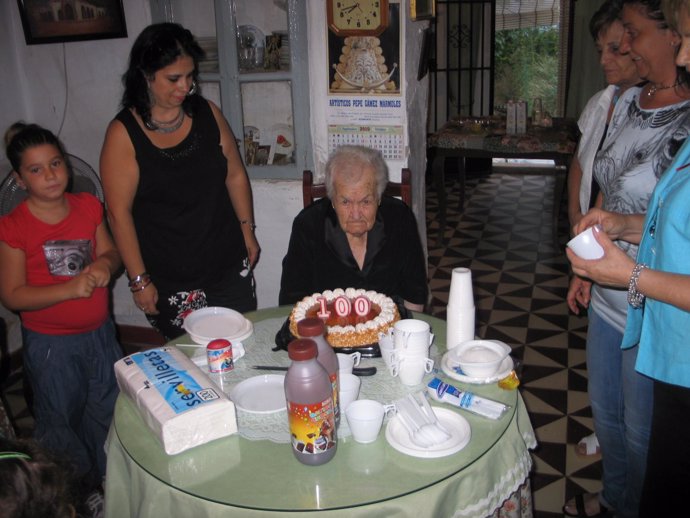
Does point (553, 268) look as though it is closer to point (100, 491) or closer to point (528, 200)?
point (528, 200)

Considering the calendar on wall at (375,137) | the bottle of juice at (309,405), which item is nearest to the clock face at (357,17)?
the calendar on wall at (375,137)

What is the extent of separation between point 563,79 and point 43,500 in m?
7.39

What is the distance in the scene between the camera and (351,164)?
2.03m

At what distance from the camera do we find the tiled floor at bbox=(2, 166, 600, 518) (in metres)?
2.50

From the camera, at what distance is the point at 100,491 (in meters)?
2.28

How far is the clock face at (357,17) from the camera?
A: 2670mm

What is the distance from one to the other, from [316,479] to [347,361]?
14.8 inches

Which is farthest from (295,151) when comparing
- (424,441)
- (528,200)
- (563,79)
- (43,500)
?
(563,79)

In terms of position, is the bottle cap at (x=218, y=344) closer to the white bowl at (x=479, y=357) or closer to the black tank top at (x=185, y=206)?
the white bowl at (x=479, y=357)

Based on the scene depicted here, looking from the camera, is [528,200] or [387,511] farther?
[528,200]

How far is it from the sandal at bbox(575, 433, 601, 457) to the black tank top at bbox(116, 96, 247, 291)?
1574 mm

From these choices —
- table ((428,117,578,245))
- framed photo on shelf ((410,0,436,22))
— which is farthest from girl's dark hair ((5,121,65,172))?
table ((428,117,578,245))

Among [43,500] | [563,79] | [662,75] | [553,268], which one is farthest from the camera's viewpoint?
[563,79]

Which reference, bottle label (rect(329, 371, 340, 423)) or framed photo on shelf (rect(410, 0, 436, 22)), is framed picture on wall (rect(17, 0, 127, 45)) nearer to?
framed photo on shelf (rect(410, 0, 436, 22))
